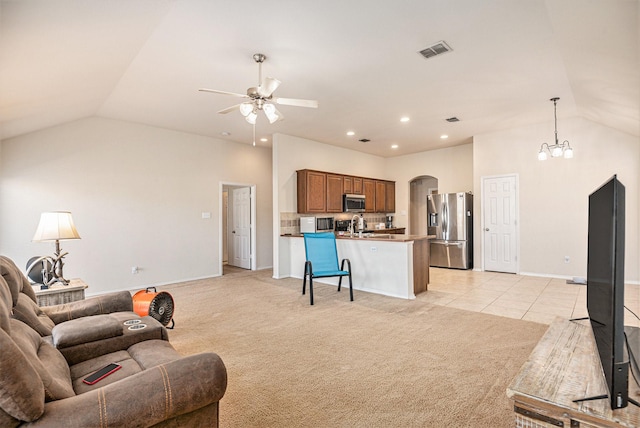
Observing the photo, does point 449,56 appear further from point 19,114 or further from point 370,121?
point 19,114

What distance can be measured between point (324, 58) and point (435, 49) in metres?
1.12

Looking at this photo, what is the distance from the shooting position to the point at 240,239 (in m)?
7.80

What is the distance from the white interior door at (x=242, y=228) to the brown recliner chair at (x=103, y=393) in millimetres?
5968

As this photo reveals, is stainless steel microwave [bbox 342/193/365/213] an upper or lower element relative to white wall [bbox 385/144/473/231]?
lower

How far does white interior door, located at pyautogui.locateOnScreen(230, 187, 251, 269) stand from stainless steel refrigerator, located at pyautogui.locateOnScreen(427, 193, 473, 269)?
439cm

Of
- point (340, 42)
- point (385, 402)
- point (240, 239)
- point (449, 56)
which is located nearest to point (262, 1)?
point (340, 42)

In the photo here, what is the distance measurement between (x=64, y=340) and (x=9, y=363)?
0.95 metres

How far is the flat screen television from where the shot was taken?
989 mm

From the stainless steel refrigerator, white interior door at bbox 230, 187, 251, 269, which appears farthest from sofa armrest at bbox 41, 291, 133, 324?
the stainless steel refrigerator

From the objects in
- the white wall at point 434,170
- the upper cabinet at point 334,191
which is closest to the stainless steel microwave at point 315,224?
the upper cabinet at point 334,191

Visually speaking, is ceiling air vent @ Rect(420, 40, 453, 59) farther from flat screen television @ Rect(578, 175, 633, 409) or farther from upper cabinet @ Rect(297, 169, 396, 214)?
upper cabinet @ Rect(297, 169, 396, 214)

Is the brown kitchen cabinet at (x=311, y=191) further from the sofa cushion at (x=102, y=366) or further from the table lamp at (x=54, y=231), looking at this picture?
the sofa cushion at (x=102, y=366)

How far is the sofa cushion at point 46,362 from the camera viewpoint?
1196 mm

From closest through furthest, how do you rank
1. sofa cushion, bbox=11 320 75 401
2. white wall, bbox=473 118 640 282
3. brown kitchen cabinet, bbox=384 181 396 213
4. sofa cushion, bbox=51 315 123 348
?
sofa cushion, bbox=11 320 75 401, sofa cushion, bbox=51 315 123 348, white wall, bbox=473 118 640 282, brown kitchen cabinet, bbox=384 181 396 213
